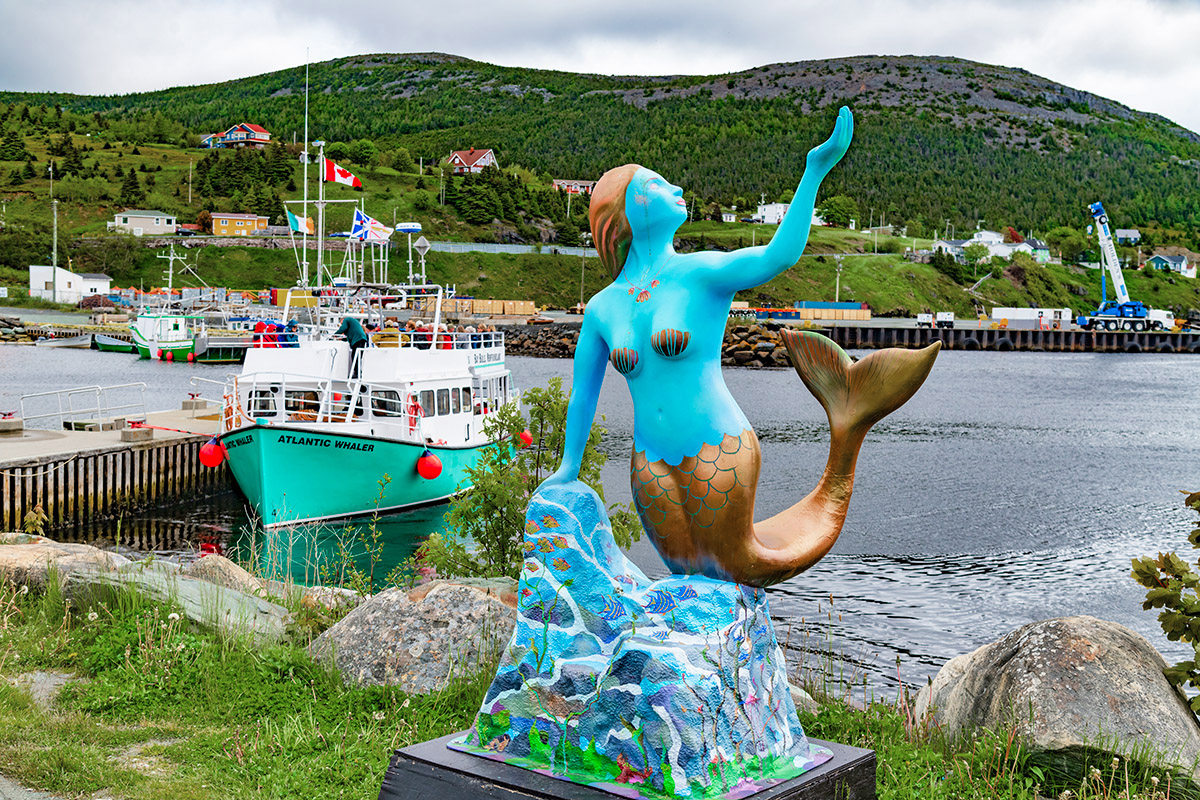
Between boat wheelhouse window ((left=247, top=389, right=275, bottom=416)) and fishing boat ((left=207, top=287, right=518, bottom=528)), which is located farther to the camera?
boat wheelhouse window ((left=247, top=389, right=275, bottom=416))

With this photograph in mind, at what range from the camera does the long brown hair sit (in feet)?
18.3

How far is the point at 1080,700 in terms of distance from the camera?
661 cm

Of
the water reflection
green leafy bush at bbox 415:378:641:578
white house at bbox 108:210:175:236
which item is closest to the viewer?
green leafy bush at bbox 415:378:641:578

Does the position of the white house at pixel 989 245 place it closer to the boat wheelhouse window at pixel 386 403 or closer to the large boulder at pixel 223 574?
A: the boat wheelhouse window at pixel 386 403

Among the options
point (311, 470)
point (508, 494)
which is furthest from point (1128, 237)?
point (508, 494)

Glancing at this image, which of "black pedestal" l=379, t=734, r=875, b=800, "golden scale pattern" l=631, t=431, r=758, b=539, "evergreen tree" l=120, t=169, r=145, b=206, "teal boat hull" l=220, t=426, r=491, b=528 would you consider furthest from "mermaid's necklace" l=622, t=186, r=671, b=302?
"evergreen tree" l=120, t=169, r=145, b=206

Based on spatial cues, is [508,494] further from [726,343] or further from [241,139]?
[241,139]

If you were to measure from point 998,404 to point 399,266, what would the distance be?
69827 mm

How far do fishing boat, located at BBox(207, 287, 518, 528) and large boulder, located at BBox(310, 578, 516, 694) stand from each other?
510 inches

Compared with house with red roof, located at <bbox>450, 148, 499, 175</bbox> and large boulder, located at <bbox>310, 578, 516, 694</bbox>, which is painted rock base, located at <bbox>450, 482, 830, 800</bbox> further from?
house with red roof, located at <bbox>450, 148, 499, 175</bbox>

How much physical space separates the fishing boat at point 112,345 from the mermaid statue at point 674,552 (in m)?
84.8

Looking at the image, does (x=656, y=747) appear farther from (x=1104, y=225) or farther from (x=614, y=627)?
(x=1104, y=225)

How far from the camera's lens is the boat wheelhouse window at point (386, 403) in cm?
2244

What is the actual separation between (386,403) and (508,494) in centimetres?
1430
